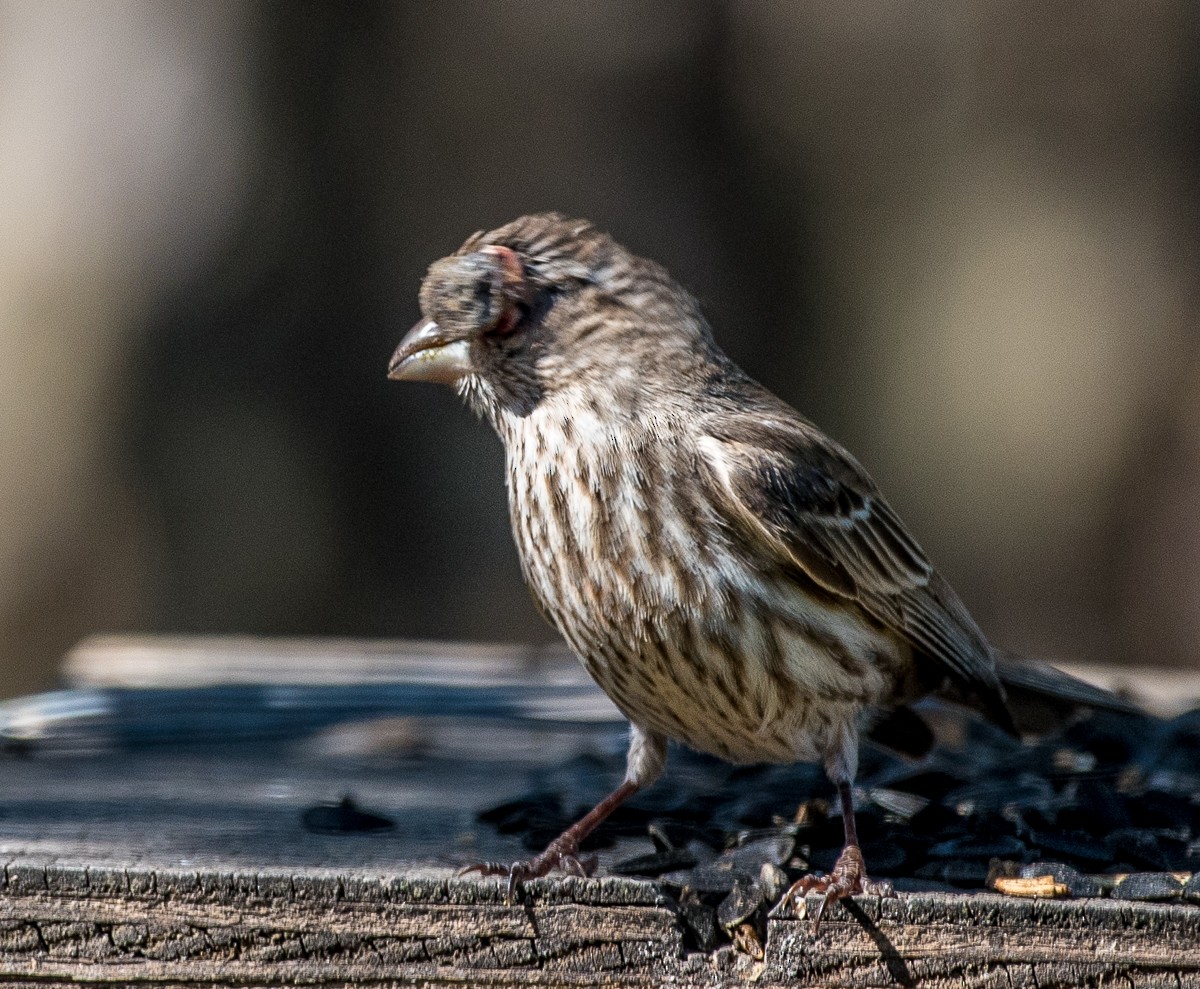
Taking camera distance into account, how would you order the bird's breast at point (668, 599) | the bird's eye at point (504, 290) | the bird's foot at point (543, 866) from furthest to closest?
the bird's eye at point (504, 290), the bird's breast at point (668, 599), the bird's foot at point (543, 866)

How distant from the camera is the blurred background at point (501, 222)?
1012cm

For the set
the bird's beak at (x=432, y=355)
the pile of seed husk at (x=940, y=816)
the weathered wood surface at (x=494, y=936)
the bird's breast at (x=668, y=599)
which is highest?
the bird's beak at (x=432, y=355)

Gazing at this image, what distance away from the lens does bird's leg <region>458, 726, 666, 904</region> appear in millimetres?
3389

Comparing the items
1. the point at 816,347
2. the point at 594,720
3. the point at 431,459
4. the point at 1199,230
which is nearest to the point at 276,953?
the point at 594,720

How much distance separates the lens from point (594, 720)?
213 inches

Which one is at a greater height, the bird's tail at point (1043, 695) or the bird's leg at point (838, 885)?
the bird's leg at point (838, 885)

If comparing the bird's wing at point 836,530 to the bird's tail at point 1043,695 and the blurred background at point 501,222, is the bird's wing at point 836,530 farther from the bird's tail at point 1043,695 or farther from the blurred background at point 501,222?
the blurred background at point 501,222

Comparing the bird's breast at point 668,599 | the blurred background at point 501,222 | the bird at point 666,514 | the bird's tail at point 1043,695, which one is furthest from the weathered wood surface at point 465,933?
the blurred background at point 501,222

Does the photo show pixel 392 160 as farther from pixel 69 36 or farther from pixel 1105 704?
pixel 1105 704

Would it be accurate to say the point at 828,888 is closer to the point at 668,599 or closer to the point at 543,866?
the point at 543,866

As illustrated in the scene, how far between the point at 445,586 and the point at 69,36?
3773mm

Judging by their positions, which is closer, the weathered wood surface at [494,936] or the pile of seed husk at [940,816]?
the weathered wood surface at [494,936]

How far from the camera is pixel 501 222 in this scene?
10.7 meters

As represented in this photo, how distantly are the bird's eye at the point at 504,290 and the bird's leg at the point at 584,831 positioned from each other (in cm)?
102
